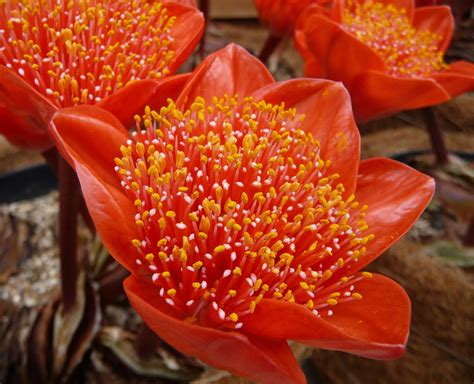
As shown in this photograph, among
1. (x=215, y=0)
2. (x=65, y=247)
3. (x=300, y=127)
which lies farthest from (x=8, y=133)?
(x=215, y=0)

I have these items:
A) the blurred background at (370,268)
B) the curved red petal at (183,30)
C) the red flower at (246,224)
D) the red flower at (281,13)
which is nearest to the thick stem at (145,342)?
the blurred background at (370,268)

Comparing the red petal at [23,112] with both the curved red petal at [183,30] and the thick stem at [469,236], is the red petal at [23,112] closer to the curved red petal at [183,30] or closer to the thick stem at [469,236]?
the curved red petal at [183,30]

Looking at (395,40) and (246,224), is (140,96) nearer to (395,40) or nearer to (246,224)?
(246,224)

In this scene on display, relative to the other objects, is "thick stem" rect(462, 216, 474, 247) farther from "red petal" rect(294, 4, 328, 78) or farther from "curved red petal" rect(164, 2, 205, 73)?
"curved red petal" rect(164, 2, 205, 73)

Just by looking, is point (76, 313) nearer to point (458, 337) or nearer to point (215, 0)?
point (458, 337)

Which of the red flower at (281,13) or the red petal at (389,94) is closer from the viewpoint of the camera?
the red petal at (389,94)

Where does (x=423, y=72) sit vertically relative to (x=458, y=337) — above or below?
above
